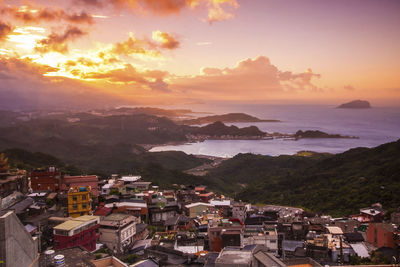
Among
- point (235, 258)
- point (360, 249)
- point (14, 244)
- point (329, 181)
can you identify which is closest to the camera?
point (14, 244)

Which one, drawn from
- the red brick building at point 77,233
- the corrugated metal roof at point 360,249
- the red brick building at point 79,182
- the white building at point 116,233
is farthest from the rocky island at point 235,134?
the red brick building at point 77,233

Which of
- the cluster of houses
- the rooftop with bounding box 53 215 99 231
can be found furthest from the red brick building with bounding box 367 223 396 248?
the rooftop with bounding box 53 215 99 231

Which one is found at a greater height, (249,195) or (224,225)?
(224,225)

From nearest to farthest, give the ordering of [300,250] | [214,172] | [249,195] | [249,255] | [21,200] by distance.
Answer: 1. [249,255]
2. [300,250]
3. [21,200]
4. [249,195]
5. [214,172]

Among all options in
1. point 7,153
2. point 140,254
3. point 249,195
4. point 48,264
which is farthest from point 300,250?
point 7,153

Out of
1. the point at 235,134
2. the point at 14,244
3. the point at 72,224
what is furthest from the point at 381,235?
the point at 235,134

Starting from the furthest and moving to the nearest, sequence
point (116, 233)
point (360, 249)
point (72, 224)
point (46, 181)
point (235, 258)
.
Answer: point (46, 181) < point (116, 233) < point (360, 249) < point (72, 224) < point (235, 258)

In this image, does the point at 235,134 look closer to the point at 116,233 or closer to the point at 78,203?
the point at 78,203

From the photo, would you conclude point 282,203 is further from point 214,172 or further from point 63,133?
point 63,133
